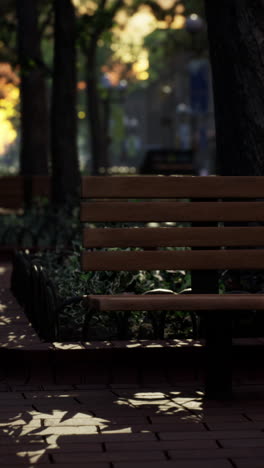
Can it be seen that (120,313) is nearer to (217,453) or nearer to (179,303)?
(179,303)

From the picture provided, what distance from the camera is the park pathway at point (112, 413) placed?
5.03 m

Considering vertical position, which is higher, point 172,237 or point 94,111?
point 94,111

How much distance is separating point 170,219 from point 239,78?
243 centimetres

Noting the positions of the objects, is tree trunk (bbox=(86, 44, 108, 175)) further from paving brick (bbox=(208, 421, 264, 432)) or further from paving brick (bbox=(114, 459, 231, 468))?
paving brick (bbox=(114, 459, 231, 468))

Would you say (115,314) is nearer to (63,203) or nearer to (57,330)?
(57,330)

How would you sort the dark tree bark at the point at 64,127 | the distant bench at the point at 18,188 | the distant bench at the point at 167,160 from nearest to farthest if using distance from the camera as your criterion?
1. the dark tree bark at the point at 64,127
2. the distant bench at the point at 18,188
3. the distant bench at the point at 167,160

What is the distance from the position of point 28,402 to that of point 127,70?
278 ft

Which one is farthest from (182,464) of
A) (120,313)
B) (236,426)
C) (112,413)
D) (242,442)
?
(120,313)

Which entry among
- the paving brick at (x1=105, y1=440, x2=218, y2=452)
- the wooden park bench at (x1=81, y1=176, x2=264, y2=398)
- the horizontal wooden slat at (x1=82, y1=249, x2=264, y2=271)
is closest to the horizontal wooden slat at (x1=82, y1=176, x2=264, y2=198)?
the wooden park bench at (x1=81, y1=176, x2=264, y2=398)

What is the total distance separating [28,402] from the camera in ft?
20.2

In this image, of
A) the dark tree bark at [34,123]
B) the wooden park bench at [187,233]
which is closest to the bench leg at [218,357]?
the wooden park bench at [187,233]

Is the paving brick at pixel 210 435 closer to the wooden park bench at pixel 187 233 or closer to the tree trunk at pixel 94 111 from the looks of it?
the wooden park bench at pixel 187 233

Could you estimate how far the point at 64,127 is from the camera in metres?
17.2

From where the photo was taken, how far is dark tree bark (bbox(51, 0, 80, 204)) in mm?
16719
